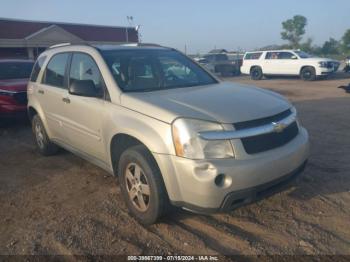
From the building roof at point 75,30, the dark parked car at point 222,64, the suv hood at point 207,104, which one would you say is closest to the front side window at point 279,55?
the dark parked car at point 222,64

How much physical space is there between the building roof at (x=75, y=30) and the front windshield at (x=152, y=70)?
27.9 meters

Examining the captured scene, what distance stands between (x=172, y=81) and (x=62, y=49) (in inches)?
72.1

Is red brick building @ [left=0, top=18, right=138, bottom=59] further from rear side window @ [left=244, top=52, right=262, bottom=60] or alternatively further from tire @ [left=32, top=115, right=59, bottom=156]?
tire @ [left=32, top=115, right=59, bottom=156]

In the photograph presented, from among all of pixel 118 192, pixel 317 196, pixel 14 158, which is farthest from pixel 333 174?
pixel 14 158

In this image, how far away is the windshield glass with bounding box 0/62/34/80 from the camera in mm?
8312

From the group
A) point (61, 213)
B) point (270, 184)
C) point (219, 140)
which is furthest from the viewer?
point (61, 213)

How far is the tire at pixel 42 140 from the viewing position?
558 centimetres

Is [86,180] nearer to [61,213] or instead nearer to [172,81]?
[61,213]

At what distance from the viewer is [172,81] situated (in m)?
4.25

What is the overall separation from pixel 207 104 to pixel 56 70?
270cm

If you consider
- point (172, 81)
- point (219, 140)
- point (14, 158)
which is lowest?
point (14, 158)

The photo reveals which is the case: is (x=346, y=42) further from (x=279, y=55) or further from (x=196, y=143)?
(x=196, y=143)

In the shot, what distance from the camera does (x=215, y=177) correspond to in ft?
9.45

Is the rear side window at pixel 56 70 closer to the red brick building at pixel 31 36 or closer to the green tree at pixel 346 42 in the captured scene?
the red brick building at pixel 31 36
